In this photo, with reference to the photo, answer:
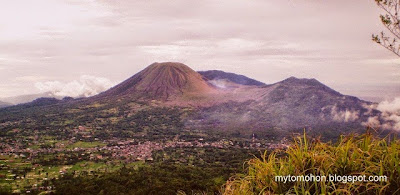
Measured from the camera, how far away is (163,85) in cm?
17412

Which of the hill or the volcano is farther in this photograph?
the volcano

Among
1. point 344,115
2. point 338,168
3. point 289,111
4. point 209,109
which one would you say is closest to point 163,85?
point 209,109

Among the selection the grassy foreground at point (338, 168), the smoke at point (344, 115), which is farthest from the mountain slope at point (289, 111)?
the grassy foreground at point (338, 168)

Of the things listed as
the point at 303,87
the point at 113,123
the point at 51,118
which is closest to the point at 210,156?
the point at 113,123

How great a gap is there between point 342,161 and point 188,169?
50.3 metres

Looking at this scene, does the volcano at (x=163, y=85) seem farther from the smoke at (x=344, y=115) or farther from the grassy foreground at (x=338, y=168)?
the grassy foreground at (x=338, y=168)

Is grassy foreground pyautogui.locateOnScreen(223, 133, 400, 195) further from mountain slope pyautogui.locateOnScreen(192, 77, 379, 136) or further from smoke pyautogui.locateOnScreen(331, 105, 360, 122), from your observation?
smoke pyautogui.locateOnScreen(331, 105, 360, 122)

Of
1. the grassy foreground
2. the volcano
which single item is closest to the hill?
the volcano

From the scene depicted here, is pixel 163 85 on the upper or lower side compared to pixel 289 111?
upper

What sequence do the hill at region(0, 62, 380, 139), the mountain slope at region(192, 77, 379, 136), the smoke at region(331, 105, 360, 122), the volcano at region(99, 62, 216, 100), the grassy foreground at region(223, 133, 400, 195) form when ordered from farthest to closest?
the volcano at region(99, 62, 216, 100), the smoke at region(331, 105, 360, 122), the mountain slope at region(192, 77, 379, 136), the hill at region(0, 62, 380, 139), the grassy foreground at region(223, 133, 400, 195)

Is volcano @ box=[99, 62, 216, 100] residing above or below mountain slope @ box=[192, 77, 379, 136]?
above

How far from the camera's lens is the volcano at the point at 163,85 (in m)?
166

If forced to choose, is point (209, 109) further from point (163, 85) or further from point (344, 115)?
point (344, 115)

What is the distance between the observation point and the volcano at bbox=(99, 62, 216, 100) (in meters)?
166
